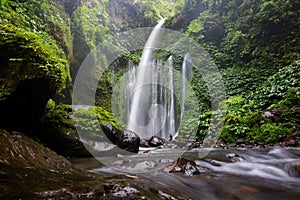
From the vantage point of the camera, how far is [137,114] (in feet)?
41.6

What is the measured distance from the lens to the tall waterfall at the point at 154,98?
40.2 ft

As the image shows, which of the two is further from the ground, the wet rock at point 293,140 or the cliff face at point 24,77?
the cliff face at point 24,77

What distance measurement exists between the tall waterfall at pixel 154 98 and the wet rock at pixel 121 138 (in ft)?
22.0

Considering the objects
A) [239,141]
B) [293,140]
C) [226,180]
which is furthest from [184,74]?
[226,180]

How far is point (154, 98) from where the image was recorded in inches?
526

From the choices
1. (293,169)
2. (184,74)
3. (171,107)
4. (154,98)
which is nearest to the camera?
(293,169)

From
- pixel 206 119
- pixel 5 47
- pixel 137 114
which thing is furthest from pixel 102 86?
pixel 5 47

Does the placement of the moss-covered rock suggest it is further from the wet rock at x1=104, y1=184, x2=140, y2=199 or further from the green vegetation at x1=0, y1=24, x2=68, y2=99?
the wet rock at x1=104, y1=184, x2=140, y2=199

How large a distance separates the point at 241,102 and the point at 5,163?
9840 millimetres

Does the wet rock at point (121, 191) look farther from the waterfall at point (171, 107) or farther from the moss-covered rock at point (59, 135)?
the waterfall at point (171, 107)

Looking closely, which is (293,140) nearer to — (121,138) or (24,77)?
(121,138)

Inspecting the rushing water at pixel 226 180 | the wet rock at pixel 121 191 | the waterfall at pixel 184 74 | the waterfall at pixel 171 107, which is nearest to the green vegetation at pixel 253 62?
the waterfall at pixel 184 74

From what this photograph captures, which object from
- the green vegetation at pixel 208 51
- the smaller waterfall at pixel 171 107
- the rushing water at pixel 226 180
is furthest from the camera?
the smaller waterfall at pixel 171 107

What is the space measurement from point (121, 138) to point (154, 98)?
860cm
